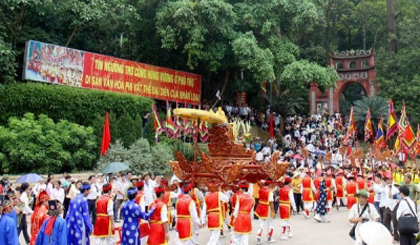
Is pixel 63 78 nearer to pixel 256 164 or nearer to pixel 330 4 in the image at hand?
pixel 256 164

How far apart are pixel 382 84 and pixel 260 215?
27.2 metres

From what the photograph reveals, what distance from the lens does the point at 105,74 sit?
24.1 m

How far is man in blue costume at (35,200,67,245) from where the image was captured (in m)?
7.89

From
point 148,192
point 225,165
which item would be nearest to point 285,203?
point 225,165

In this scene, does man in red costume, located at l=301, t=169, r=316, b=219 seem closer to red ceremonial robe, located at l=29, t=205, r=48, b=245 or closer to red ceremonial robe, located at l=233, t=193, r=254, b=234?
red ceremonial robe, located at l=233, t=193, r=254, b=234

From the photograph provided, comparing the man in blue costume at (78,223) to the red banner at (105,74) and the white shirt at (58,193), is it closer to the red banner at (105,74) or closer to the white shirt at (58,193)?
the white shirt at (58,193)

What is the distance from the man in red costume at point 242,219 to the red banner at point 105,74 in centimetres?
1358

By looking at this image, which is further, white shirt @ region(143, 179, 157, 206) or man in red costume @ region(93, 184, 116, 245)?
white shirt @ region(143, 179, 157, 206)

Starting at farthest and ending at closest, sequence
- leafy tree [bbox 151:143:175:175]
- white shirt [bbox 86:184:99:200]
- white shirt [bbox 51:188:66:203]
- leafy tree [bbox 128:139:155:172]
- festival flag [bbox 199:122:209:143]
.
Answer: leafy tree [bbox 151:143:175:175]
leafy tree [bbox 128:139:155:172]
festival flag [bbox 199:122:209:143]
white shirt [bbox 86:184:99:200]
white shirt [bbox 51:188:66:203]

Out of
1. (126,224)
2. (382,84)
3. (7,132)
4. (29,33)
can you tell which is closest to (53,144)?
(7,132)

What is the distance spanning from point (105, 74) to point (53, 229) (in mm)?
16872

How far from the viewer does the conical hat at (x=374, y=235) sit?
636cm

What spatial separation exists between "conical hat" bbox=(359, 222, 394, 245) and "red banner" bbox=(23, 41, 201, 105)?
17542mm

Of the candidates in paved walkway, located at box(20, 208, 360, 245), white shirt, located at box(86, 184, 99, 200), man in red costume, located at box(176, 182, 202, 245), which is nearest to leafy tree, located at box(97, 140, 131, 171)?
white shirt, located at box(86, 184, 99, 200)
